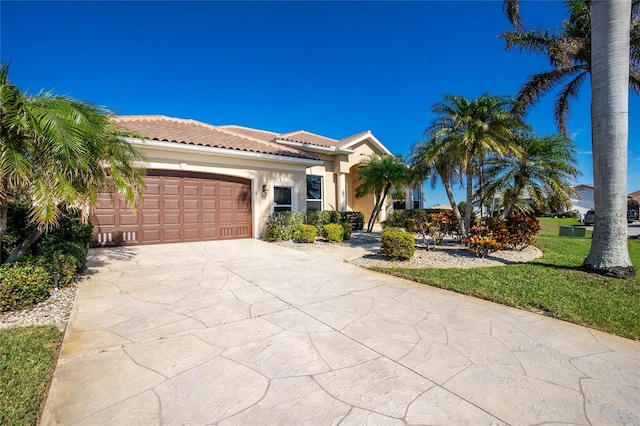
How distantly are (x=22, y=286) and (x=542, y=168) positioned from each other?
14029mm

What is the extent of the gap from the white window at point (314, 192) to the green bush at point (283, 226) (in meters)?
3.85

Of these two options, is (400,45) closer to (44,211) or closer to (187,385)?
(44,211)

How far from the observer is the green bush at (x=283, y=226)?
12.1 metres

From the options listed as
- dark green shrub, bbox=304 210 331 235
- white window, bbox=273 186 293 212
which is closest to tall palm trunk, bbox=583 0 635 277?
dark green shrub, bbox=304 210 331 235

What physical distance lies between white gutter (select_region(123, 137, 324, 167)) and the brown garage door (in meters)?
0.97

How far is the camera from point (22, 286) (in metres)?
4.70

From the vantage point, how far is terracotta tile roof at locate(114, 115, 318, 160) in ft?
37.3

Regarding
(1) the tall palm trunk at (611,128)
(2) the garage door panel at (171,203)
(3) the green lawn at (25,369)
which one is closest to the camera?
(3) the green lawn at (25,369)

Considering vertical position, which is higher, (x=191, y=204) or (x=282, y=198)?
(x=282, y=198)

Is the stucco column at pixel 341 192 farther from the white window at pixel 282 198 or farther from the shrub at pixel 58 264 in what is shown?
the shrub at pixel 58 264

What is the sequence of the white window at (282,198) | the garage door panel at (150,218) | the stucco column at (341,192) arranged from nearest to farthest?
the garage door panel at (150,218) → the white window at (282,198) → the stucco column at (341,192)

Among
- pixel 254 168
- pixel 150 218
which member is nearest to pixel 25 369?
pixel 150 218

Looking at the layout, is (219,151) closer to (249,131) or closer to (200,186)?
(200,186)

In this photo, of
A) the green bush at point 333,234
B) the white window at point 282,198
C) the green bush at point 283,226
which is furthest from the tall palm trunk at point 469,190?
the white window at point 282,198
